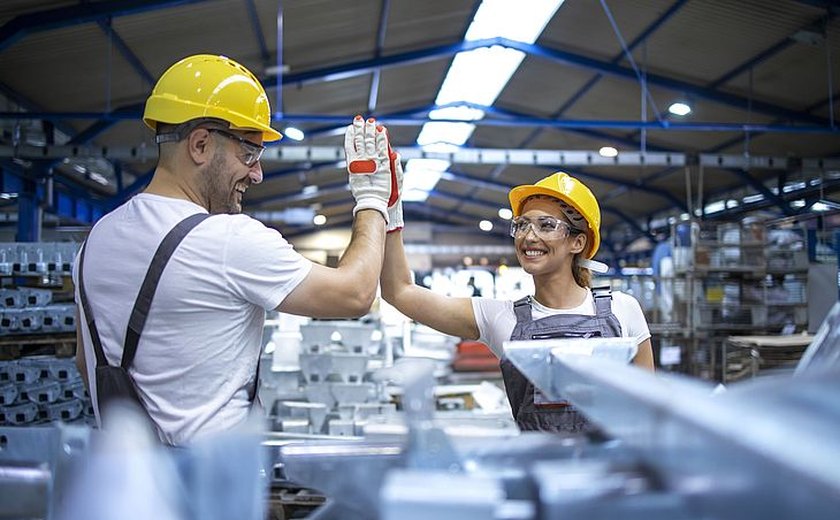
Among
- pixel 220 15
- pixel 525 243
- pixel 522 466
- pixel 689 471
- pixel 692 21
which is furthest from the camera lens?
pixel 692 21

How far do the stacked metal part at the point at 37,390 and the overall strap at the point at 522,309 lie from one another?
3.66 m

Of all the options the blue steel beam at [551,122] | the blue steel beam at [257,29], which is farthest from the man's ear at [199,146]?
the blue steel beam at [551,122]

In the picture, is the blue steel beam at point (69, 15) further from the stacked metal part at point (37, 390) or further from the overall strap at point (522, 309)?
the overall strap at point (522, 309)

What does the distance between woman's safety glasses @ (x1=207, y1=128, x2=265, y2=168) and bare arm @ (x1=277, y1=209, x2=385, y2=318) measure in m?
0.38

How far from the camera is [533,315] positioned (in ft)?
8.81

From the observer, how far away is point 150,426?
1.72 m

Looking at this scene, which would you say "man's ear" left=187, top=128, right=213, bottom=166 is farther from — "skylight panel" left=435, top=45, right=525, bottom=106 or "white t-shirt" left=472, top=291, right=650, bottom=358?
"skylight panel" left=435, top=45, right=525, bottom=106

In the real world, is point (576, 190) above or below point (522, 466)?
above

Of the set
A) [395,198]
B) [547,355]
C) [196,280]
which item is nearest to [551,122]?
[395,198]

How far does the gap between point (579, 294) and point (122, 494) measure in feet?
7.50

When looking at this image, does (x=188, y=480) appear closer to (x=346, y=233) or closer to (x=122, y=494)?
(x=122, y=494)

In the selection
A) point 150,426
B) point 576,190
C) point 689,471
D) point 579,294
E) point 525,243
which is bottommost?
point 150,426

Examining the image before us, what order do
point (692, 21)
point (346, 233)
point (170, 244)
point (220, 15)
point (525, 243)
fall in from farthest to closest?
point (346, 233), point (692, 21), point (220, 15), point (525, 243), point (170, 244)

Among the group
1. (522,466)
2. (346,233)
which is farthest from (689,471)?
(346,233)
